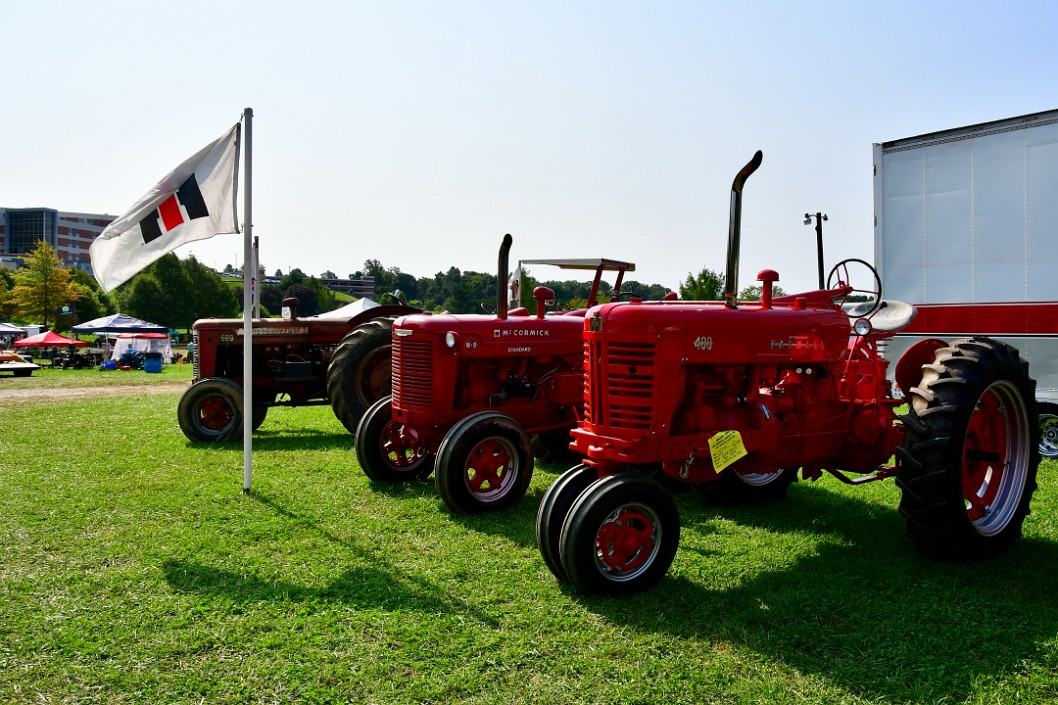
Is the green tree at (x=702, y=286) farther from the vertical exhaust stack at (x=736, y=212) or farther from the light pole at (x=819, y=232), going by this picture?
the vertical exhaust stack at (x=736, y=212)

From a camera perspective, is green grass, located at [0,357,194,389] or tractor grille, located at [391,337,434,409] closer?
tractor grille, located at [391,337,434,409]

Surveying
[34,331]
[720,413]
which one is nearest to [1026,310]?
[720,413]

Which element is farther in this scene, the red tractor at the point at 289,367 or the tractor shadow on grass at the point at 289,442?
the tractor shadow on grass at the point at 289,442

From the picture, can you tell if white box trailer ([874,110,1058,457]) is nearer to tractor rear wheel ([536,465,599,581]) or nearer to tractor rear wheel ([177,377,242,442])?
tractor rear wheel ([536,465,599,581])

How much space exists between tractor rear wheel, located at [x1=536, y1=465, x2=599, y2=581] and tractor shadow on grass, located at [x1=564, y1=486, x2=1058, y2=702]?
181mm

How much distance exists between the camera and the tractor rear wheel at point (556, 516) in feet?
12.7

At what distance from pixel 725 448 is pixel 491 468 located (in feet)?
7.02

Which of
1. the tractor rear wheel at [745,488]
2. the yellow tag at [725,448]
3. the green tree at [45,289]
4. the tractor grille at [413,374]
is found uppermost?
the green tree at [45,289]

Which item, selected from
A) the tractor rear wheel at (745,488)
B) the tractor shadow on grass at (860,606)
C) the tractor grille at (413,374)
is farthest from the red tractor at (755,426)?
the tractor grille at (413,374)

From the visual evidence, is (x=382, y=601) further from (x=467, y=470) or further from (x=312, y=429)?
(x=312, y=429)

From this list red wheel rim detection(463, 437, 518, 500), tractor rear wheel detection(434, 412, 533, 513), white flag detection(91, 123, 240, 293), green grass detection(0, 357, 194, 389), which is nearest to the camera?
tractor rear wheel detection(434, 412, 533, 513)

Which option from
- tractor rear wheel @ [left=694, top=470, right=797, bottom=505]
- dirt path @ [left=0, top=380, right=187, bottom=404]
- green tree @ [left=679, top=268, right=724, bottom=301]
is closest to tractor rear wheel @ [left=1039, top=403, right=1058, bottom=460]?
tractor rear wheel @ [left=694, top=470, right=797, bottom=505]

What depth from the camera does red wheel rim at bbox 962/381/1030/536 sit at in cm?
445

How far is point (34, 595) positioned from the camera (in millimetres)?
3867
